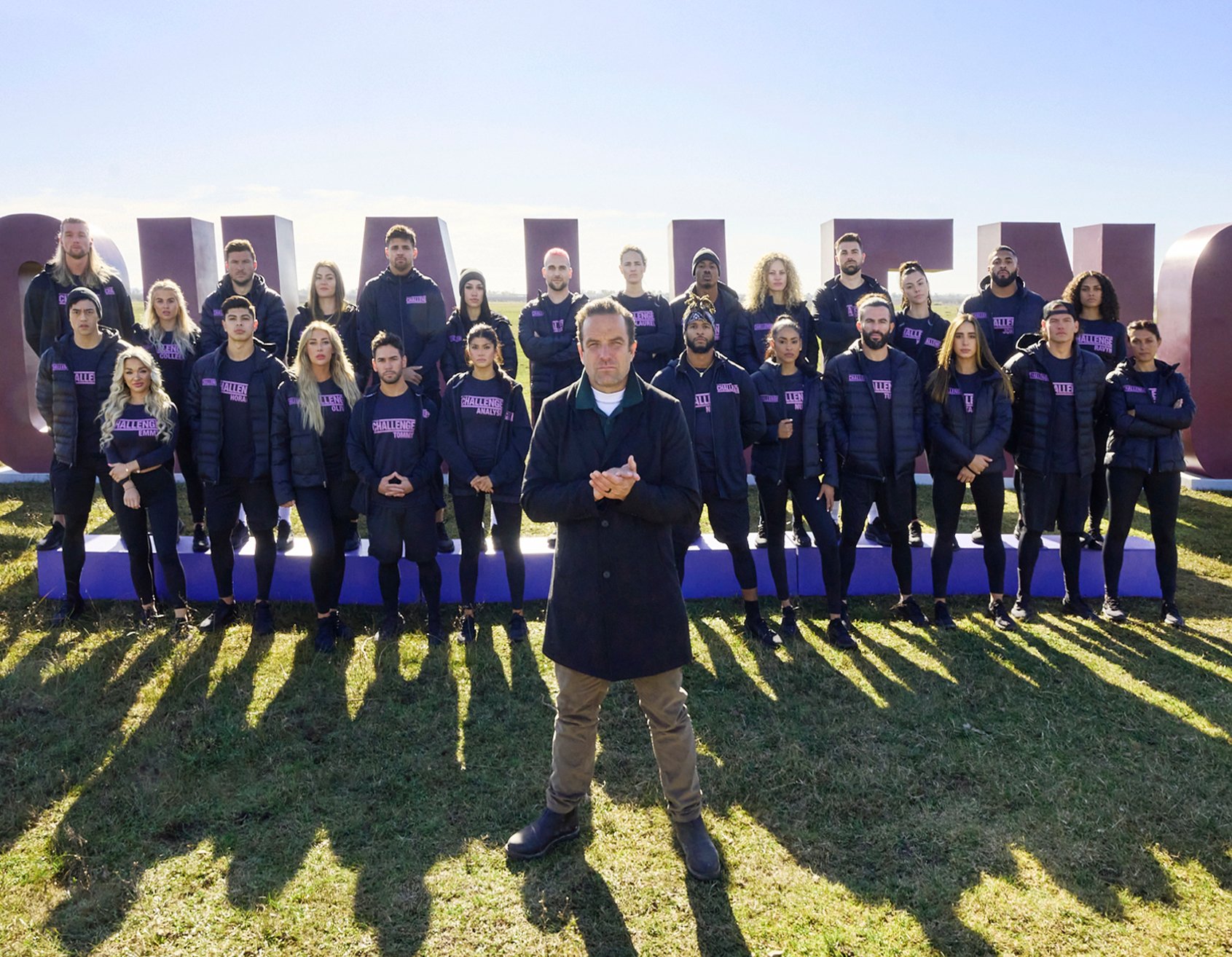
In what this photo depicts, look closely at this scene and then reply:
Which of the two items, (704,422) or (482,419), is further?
(482,419)

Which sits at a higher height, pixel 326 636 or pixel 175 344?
pixel 175 344

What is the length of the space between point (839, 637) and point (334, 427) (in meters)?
3.58

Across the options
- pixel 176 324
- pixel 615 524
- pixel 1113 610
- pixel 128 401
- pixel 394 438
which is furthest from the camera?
pixel 176 324

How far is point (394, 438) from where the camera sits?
5582 mm

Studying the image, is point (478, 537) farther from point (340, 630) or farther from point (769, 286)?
point (769, 286)

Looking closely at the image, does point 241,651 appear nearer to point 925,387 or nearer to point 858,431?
point 858,431

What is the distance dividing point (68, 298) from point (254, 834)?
4.19 m

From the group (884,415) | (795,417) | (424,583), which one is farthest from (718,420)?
(424,583)

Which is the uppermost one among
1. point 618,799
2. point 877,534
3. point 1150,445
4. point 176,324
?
point 176,324

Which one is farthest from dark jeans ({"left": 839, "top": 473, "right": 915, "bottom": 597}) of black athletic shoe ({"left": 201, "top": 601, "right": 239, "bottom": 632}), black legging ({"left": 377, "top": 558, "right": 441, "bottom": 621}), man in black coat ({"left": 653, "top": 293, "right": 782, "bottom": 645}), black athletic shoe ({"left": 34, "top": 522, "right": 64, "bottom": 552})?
black athletic shoe ({"left": 34, "top": 522, "right": 64, "bottom": 552})

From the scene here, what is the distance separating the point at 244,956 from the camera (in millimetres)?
2975

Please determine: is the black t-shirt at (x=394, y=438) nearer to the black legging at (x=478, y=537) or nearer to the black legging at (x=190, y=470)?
the black legging at (x=478, y=537)

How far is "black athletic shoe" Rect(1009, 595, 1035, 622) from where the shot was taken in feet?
20.2

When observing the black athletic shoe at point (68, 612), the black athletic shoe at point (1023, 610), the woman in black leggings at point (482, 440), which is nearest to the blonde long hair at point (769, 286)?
the woman in black leggings at point (482, 440)
